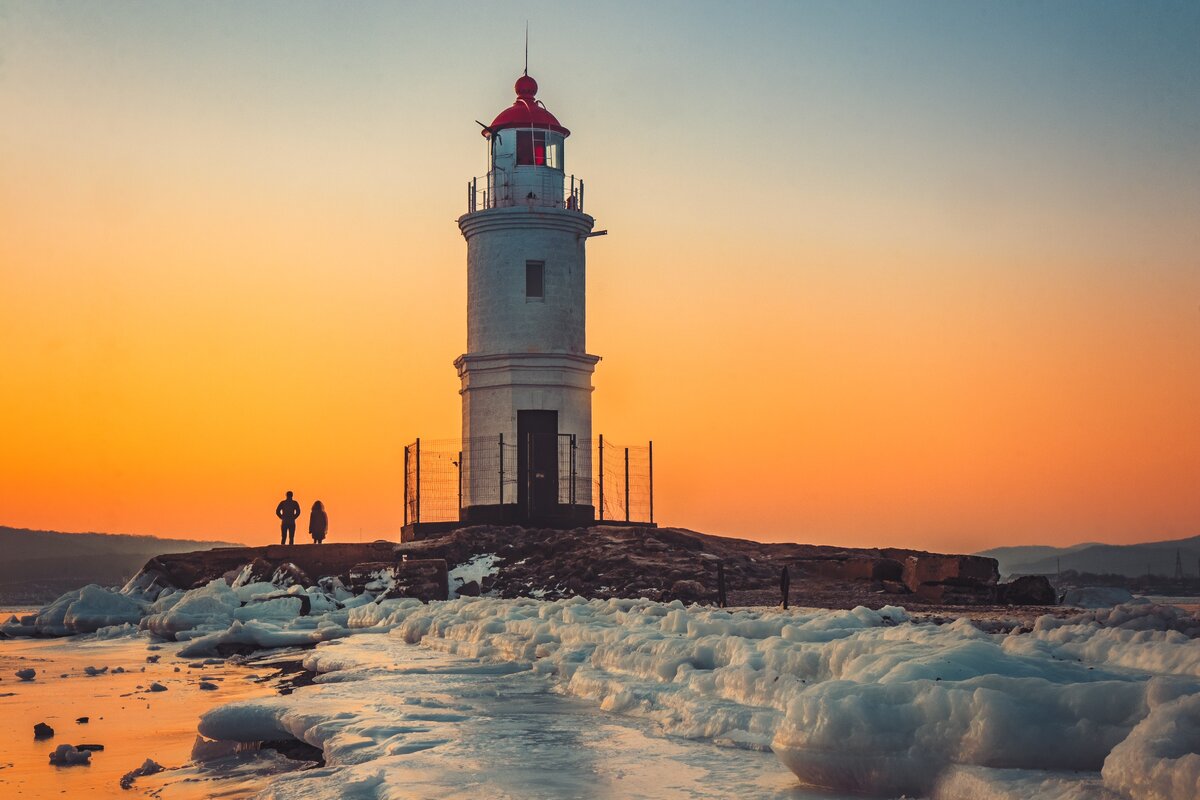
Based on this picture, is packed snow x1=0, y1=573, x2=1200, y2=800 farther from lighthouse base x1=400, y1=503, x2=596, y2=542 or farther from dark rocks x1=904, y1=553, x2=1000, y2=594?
lighthouse base x1=400, y1=503, x2=596, y2=542

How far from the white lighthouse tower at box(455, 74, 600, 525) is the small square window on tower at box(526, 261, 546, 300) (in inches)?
0.9

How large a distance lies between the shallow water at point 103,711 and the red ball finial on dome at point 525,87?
60.9ft

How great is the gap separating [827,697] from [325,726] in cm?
288

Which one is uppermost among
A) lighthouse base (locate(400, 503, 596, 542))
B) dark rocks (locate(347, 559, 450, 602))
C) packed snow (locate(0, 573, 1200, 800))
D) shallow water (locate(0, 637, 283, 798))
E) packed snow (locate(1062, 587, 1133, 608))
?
lighthouse base (locate(400, 503, 596, 542))

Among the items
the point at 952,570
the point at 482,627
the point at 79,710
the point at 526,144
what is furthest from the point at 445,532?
the point at 79,710

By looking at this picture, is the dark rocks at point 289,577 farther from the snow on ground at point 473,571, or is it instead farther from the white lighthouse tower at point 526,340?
the white lighthouse tower at point 526,340

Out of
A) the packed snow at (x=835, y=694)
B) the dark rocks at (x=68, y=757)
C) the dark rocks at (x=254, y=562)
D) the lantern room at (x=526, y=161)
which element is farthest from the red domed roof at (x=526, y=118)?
the dark rocks at (x=68, y=757)

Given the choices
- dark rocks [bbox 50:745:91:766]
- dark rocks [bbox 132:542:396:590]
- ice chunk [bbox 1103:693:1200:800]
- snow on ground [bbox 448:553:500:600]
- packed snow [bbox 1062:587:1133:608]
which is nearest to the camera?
ice chunk [bbox 1103:693:1200:800]

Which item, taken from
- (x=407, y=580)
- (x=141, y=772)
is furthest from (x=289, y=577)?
→ (x=141, y=772)

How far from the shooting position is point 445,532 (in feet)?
88.0

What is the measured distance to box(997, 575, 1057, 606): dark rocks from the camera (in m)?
15.1

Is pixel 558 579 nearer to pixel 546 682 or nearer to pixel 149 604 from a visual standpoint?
pixel 149 604

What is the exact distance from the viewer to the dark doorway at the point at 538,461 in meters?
27.8

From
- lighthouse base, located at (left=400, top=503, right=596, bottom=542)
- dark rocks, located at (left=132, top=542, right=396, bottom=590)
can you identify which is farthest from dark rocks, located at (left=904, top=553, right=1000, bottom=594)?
dark rocks, located at (left=132, top=542, right=396, bottom=590)
